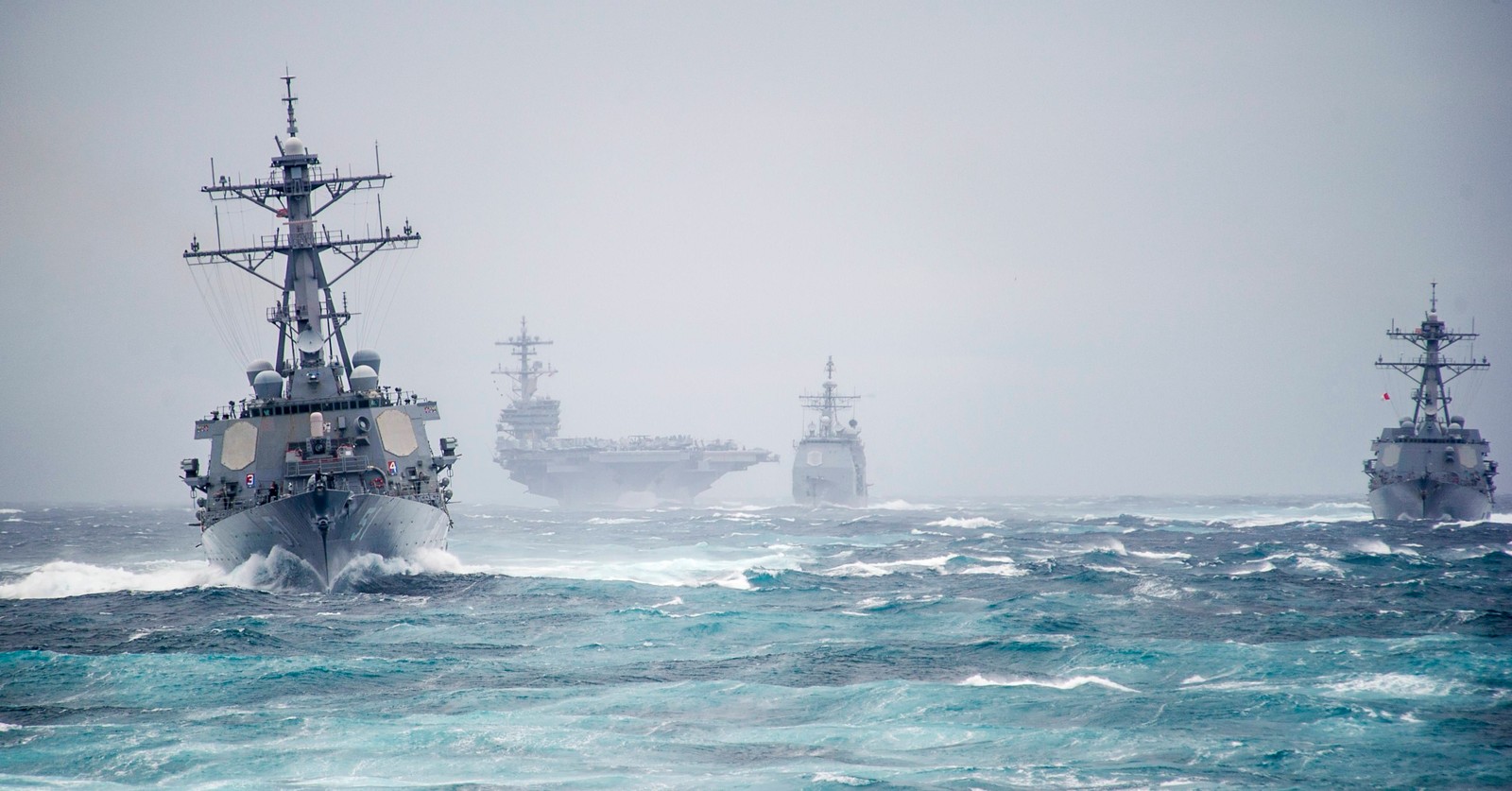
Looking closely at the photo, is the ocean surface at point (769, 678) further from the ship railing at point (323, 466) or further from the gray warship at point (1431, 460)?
the gray warship at point (1431, 460)

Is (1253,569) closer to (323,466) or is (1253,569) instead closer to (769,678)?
(769,678)

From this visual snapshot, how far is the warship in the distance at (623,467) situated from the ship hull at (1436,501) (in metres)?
59.9

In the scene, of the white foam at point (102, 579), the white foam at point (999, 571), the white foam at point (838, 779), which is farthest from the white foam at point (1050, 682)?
the white foam at point (102, 579)

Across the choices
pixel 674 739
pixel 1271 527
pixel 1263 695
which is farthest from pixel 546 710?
pixel 1271 527

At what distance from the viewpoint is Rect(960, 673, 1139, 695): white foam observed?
19500mm

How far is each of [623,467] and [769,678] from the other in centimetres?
9009

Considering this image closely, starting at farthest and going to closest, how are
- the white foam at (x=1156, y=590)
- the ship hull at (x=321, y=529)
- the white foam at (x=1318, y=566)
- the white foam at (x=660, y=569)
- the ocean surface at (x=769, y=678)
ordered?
the white foam at (x=660, y=569) < the white foam at (x=1318, y=566) < the ship hull at (x=321, y=529) < the white foam at (x=1156, y=590) < the ocean surface at (x=769, y=678)

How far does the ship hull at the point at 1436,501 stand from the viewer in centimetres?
5869

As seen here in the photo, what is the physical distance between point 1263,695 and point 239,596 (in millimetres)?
23643

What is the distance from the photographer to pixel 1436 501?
193 ft

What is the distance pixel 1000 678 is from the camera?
2016 cm

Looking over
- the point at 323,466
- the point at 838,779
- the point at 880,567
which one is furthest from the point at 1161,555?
the point at 838,779

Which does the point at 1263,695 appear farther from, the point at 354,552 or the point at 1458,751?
the point at 354,552

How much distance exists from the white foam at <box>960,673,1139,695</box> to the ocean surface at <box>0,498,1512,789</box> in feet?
0.29
